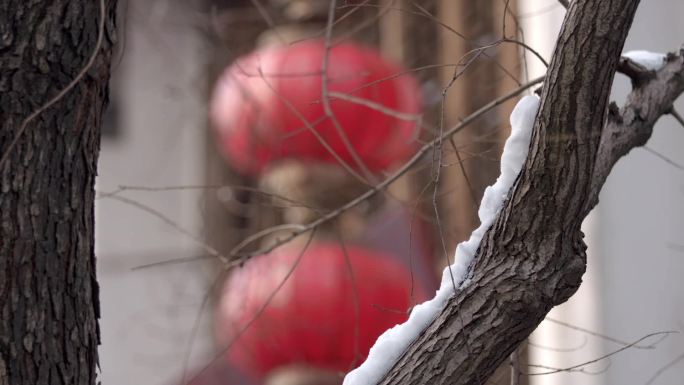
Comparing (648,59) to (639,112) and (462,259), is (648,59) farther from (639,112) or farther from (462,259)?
(462,259)

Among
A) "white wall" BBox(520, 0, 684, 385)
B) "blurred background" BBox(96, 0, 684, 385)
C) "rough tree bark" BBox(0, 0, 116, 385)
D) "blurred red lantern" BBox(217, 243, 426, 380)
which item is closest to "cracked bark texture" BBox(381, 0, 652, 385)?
"blurred background" BBox(96, 0, 684, 385)

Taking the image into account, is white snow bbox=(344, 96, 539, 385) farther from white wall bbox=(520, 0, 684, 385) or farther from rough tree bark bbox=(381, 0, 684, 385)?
white wall bbox=(520, 0, 684, 385)

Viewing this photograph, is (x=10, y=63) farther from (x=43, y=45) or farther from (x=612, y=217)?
(x=612, y=217)

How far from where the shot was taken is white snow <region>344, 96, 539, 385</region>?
63 centimetres

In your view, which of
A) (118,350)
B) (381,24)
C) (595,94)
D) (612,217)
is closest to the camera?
(595,94)

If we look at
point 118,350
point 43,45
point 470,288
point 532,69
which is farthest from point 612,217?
point 118,350

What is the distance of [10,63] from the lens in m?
0.63

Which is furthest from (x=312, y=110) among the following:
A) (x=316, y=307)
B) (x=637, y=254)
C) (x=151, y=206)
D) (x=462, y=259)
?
(x=151, y=206)

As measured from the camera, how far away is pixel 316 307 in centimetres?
138

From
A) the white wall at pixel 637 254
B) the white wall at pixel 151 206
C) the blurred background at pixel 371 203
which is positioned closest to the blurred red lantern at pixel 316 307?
the blurred background at pixel 371 203

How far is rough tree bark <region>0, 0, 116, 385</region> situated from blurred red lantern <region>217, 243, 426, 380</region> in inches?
27.1

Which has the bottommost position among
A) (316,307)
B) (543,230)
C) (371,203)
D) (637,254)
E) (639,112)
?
(543,230)

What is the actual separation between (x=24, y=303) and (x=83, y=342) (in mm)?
47

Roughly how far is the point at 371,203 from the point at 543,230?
1519 millimetres
